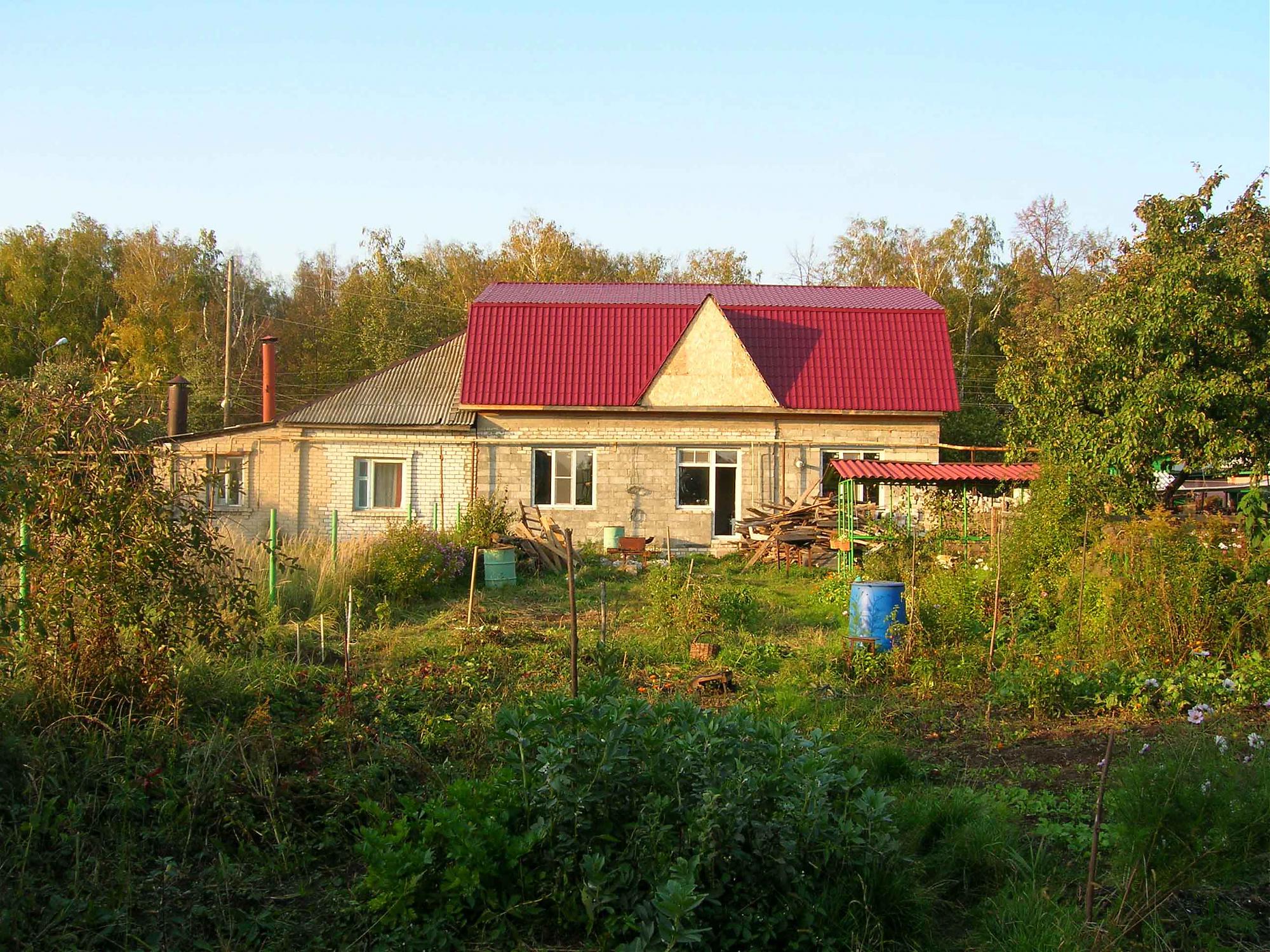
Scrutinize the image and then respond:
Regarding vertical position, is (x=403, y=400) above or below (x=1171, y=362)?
above

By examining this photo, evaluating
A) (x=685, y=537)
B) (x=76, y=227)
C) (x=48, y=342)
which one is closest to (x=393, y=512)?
(x=685, y=537)

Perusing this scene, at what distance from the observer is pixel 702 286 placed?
25938mm

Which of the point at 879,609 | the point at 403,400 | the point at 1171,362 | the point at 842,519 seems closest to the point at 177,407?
the point at 403,400

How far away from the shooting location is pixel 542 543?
17938 millimetres

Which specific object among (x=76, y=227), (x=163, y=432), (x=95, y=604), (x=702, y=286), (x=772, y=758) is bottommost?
(x=772, y=758)

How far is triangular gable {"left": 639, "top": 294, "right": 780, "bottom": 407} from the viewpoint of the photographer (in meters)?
20.8

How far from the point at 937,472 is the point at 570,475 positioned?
8.10m

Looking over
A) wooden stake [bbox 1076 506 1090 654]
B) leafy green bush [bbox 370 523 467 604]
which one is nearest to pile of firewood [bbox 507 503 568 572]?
leafy green bush [bbox 370 523 467 604]

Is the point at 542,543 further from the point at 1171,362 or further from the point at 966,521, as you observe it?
the point at 1171,362

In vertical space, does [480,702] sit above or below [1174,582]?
below

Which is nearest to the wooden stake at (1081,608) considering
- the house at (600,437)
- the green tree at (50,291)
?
the house at (600,437)

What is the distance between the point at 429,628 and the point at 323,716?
4558 millimetres

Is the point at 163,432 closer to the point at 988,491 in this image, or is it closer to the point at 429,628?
the point at 429,628

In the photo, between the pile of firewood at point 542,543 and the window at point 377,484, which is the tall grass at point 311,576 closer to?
the pile of firewood at point 542,543
